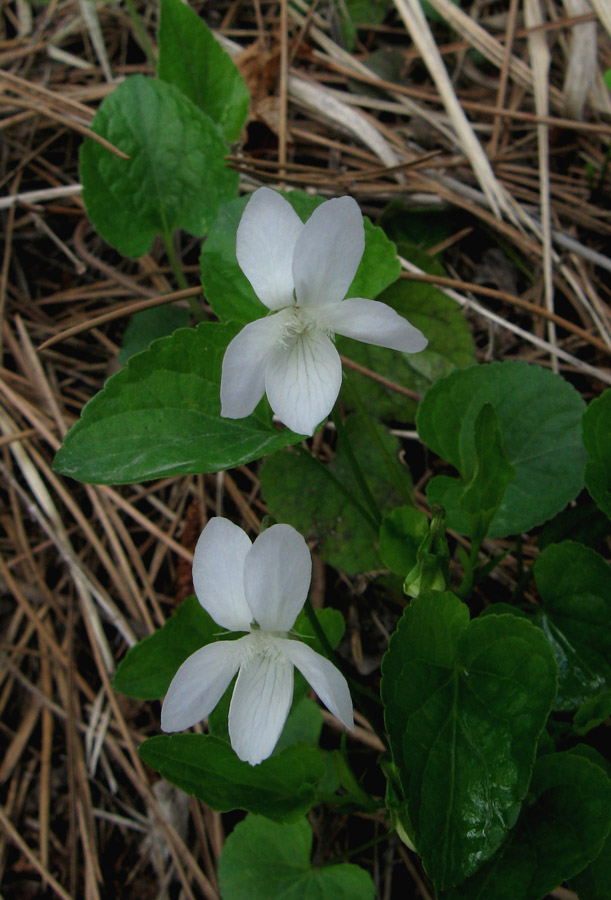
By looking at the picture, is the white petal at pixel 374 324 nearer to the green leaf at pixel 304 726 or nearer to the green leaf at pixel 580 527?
the green leaf at pixel 580 527

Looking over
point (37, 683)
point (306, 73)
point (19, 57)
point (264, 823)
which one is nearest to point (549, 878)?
point (264, 823)

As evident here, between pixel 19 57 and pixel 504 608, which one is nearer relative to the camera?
pixel 504 608

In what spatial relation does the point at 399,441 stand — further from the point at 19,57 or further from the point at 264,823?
the point at 19,57

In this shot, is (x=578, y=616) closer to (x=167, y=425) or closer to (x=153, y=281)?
(x=167, y=425)

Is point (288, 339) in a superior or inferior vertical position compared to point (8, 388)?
superior

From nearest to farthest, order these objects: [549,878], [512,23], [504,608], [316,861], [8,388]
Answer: [549,878] < [504,608] < [316,861] < [8,388] < [512,23]

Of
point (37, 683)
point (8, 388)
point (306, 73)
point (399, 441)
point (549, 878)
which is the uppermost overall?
point (306, 73)

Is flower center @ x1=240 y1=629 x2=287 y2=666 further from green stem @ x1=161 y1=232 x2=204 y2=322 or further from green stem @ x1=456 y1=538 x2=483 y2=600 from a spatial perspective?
green stem @ x1=161 y1=232 x2=204 y2=322

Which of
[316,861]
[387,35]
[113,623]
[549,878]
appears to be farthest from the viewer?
[387,35]
